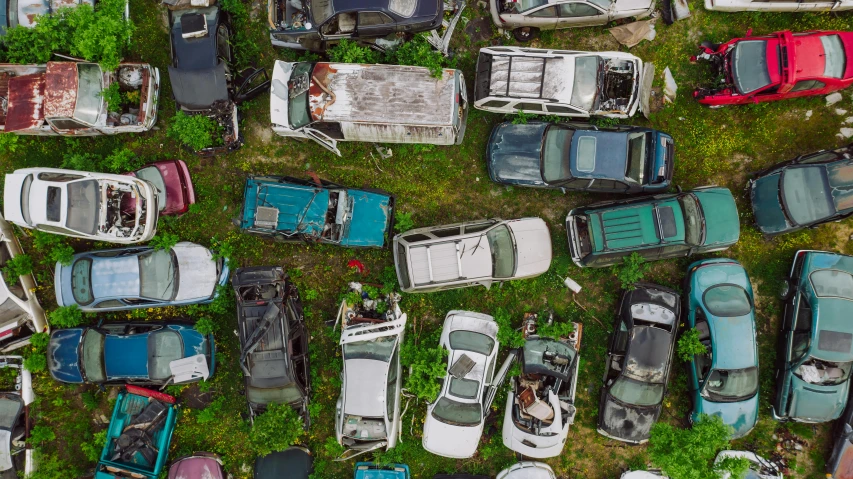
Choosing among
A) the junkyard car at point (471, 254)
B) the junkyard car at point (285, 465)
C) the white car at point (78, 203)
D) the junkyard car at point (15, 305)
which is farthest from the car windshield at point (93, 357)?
the junkyard car at point (471, 254)

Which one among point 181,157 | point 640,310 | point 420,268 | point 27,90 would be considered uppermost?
point 27,90

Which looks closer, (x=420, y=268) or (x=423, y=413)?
(x=420, y=268)

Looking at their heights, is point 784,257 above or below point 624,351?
above

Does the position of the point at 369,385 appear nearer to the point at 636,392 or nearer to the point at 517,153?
the point at 636,392

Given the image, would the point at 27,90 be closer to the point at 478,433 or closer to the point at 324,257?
the point at 324,257

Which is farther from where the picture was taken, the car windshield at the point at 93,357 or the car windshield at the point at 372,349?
the car windshield at the point at 93,357

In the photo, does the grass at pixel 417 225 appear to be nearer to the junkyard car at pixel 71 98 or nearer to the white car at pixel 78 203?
the junkyard car at pixel 71 98

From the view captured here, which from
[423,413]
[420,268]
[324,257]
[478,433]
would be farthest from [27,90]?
[478,433]
